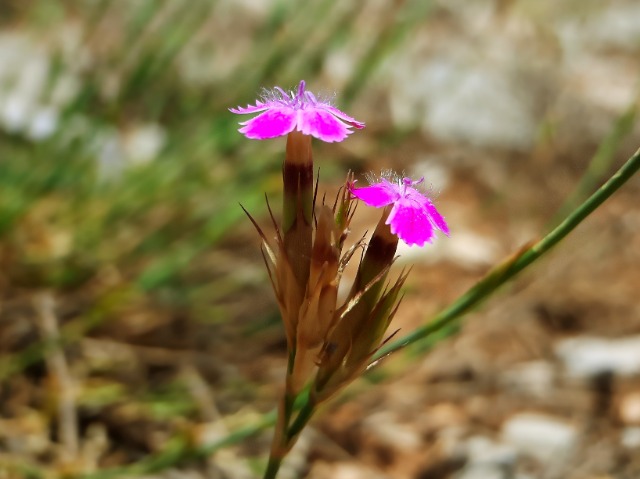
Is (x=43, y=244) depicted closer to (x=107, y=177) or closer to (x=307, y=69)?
(x=107, y=177)

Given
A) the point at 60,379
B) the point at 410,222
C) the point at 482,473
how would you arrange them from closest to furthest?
1. the point at 410,222
2. the point at 482,473
3. the point at 60,379

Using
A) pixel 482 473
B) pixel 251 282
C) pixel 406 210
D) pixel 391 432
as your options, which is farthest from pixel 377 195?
pixel 251 282

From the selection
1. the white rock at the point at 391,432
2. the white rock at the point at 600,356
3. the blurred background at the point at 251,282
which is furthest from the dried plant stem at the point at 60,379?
the white rock at the point at 600,356

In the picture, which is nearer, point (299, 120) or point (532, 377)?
point (299, 120)

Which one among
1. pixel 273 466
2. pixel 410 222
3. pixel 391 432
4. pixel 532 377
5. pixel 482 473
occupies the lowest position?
pixel 273 466

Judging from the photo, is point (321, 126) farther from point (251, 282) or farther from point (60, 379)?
point (251, 282)

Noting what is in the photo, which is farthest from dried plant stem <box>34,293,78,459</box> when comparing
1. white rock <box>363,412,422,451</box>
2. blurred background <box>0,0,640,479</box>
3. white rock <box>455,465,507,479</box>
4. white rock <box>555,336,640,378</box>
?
white rock <box>555,336,640,378</box>
